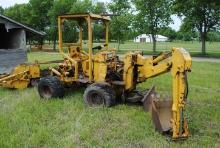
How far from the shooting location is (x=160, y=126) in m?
7.70

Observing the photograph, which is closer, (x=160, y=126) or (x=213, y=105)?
(x=160, y=126)

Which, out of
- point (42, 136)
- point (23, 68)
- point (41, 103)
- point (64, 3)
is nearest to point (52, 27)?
point (64, 3)

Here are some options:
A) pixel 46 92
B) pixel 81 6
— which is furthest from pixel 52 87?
pixel 81 6

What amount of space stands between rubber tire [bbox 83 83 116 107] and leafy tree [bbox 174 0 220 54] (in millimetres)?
25277

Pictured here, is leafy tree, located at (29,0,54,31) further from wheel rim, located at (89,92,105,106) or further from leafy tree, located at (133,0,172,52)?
wheel rim, located at (89,92,105,106)

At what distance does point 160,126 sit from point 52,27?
38.9m

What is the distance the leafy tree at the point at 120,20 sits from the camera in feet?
136

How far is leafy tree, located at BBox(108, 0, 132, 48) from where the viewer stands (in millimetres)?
41394

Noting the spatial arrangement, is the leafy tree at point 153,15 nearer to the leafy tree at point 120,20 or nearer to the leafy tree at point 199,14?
the leafy tree at point 120,20

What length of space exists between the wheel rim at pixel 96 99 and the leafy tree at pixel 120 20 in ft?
101

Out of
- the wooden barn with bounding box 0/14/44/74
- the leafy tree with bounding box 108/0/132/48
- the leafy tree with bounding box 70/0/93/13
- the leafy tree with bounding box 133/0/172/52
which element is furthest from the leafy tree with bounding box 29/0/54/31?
the wooden barn with bounding box 0/14/44/74

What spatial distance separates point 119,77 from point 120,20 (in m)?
31.2

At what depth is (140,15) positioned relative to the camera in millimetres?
40125

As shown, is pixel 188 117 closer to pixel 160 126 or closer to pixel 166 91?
pixel 160 126
